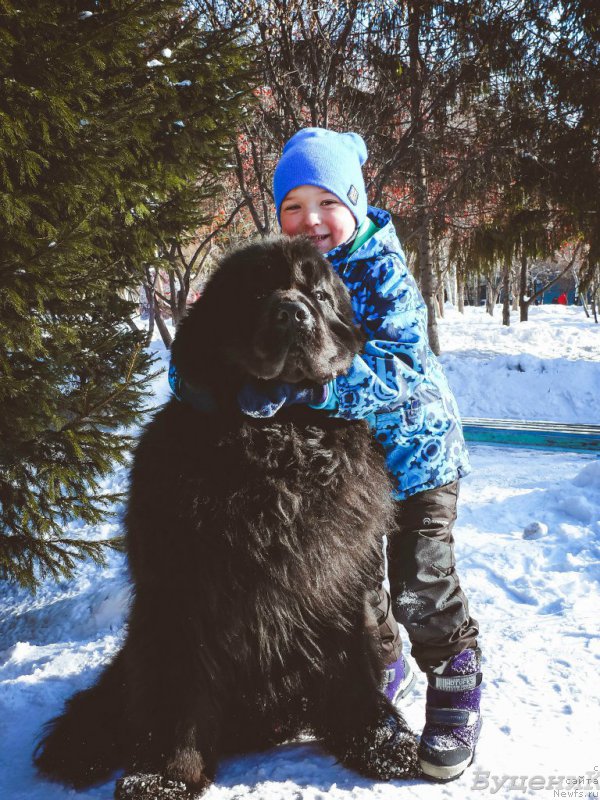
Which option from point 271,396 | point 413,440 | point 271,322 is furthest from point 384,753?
point 271,322

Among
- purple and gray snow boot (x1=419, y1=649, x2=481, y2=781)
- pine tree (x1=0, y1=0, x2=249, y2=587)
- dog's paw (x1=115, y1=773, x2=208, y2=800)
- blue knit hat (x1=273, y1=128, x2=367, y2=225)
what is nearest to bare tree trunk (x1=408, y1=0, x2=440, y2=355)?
pine tree (x1=0, y1=0, x2=249, y2=587)

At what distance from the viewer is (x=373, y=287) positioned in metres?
1.69

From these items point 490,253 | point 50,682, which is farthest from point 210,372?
point 490,253

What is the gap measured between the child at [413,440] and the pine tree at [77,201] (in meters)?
1.27

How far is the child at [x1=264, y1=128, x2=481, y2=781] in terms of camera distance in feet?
5.17

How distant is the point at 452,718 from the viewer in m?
1.63

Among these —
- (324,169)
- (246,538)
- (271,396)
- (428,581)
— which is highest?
(324,169)

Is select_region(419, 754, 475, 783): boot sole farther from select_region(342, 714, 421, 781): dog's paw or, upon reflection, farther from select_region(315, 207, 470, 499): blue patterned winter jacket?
select_region(315, 207, 470, 499): blue patterned winter jacket

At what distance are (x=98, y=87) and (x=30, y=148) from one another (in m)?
0.41

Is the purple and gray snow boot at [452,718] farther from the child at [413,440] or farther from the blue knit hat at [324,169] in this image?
the blue knit hat at [324,169]

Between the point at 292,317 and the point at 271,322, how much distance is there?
0.19 ft

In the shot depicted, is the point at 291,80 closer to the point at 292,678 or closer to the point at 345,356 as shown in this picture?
the point at 345,356

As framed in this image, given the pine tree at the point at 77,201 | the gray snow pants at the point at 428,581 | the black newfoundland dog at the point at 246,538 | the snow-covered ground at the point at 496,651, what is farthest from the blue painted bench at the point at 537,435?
the black newfoundland dog at the point at 246,538

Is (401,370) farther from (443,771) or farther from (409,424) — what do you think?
(443,771)
